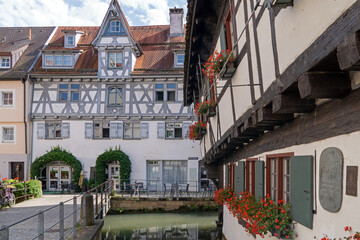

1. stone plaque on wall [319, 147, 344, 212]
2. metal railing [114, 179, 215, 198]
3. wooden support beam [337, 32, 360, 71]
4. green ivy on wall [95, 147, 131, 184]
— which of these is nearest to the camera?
wooden support beam [337, 32, 360, 71]

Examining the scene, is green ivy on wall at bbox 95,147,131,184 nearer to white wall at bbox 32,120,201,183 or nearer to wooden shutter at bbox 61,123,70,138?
white wall at bbox 32,120,201,183

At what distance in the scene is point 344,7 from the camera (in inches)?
110

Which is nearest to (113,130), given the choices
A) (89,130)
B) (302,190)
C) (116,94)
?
(89,130)

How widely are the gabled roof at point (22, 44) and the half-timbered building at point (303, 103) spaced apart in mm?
21923

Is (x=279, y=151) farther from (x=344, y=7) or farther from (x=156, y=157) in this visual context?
(x=156, y=157)

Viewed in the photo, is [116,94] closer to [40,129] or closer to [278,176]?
[40,129]

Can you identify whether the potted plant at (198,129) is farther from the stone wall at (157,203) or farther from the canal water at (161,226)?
the stone wall at (157,203)

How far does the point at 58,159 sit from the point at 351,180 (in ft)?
76.0

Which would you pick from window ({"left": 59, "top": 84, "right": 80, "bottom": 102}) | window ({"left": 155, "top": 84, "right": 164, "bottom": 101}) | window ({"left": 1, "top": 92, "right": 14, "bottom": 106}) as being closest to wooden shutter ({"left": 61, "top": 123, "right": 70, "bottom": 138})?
window ({"left": 59, "top": 84, "right": 80, "bottom": 102})

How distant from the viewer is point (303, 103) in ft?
13.4

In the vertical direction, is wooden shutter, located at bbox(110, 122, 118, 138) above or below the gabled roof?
below

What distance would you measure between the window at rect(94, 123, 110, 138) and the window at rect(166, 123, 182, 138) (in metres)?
3.82

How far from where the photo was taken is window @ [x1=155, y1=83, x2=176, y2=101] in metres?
24.9

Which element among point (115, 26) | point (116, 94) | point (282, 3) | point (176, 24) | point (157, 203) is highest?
point (176, 24)
